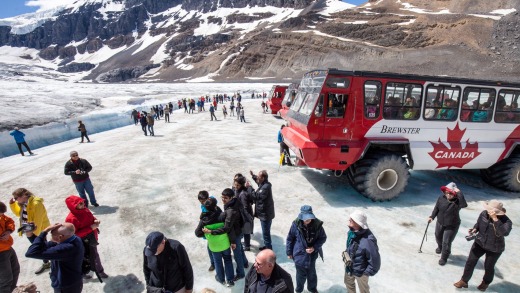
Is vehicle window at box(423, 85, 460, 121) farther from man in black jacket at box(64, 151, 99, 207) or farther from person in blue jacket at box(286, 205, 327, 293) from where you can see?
man in black jacket at box(64, 151, 99, 207)

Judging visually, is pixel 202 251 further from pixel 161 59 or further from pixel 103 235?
pixel 161 59

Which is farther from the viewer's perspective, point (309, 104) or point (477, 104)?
point (477, 104)

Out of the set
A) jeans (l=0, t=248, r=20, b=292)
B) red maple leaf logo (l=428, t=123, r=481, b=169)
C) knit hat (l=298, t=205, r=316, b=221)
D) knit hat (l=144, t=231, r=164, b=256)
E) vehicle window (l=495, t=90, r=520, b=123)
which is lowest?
jeans (l=0, t=248, r=20, b=292)

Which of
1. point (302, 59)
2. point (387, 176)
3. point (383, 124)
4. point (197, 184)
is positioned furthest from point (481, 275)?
point (302, 59)

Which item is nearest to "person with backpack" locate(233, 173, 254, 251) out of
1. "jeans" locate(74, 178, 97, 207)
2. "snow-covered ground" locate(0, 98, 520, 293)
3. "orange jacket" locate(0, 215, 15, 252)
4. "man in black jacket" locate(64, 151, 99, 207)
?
"snow-covered ground" locate(0, 98, 520, 293)

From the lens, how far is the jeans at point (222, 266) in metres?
4.55

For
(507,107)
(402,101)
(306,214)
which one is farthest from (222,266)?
(507,107)

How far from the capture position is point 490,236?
166 inches

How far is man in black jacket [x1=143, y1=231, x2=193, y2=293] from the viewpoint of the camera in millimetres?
3312

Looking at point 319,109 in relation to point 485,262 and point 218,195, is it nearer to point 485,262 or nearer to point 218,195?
point 218,195

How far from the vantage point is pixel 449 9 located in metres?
112

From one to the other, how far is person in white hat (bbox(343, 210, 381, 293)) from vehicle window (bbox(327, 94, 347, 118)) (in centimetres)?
387

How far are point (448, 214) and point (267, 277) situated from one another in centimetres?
389

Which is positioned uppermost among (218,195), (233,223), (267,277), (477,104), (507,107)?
(477,104)
